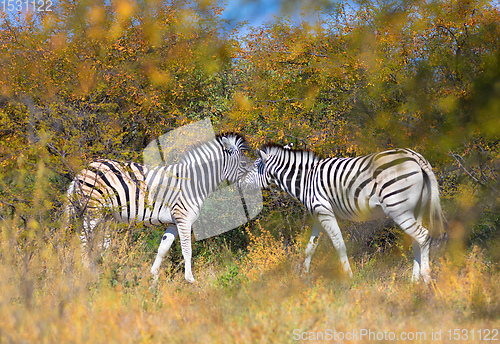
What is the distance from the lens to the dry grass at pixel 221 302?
328 centimetres

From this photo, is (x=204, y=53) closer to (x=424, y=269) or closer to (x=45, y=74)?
(x=45, y=74)

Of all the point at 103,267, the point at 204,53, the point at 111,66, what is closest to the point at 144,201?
the point at 103,267

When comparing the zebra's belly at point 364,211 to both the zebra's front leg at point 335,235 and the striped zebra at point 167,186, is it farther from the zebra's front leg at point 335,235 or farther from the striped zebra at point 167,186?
the striped zebra at point 167,186

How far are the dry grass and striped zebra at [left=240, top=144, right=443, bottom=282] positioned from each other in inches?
19.0

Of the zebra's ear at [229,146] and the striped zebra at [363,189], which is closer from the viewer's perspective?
the striped zebra at [363,189]

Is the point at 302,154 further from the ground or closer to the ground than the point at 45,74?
closer to the ground

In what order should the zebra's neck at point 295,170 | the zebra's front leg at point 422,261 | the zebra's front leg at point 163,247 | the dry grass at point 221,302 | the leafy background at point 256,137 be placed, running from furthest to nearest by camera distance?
the zebra's neck at point 295,170 < the zebra's front leg at point 163,247 < the zebra's front leg at point 422,261 < the leafy background at point 256,137 < the dry grass at point 221,302

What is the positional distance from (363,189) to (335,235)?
0.74 m

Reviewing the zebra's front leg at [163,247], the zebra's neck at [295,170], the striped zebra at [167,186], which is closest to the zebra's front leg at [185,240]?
the striped zebra at [167,186]

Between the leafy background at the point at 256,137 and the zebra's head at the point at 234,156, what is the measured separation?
2.01 ft

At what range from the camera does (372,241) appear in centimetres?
722

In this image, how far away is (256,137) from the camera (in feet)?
23.4

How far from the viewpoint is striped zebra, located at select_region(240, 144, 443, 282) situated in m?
5.19

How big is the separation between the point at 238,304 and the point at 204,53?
19.8 ft
